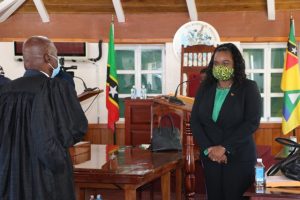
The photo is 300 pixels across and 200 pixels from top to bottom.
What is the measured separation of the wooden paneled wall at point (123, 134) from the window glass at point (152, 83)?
26.6 inches

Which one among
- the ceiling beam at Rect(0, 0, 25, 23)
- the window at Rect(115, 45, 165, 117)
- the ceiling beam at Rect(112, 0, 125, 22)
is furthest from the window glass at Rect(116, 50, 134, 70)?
the ceiling beam at Rect(0, 0, 25, 23)

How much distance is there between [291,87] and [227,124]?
11.7ft

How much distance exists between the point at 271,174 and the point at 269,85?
458 cm

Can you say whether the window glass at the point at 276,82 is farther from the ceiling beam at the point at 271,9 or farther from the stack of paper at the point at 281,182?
the stack of paper at the point at 281,182

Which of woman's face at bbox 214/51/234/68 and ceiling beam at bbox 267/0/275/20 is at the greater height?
ceiling beam at bbox 267/0/275/20

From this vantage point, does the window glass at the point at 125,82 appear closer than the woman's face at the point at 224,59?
No

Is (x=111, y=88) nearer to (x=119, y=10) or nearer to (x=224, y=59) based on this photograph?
(x=119, y=10)

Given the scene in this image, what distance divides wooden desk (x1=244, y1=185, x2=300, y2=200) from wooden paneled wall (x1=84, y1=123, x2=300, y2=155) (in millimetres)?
4423

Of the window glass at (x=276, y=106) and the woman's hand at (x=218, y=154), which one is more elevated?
the window glass at (x=276, y=106)

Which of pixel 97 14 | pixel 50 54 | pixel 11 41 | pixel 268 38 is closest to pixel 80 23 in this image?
pixel 97 14

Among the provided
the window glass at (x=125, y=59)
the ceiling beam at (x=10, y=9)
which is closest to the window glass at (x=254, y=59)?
the window glass at (x=125, y=59)

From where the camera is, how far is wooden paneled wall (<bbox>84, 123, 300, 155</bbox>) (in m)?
6.45

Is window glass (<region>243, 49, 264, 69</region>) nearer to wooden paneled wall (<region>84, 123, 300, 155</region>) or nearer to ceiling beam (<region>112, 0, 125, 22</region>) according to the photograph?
wooden paneled wall (<region>84, 123, 300, 155</region>)

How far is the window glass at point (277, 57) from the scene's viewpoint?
6625mm
